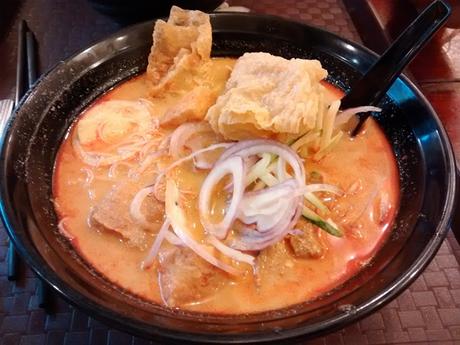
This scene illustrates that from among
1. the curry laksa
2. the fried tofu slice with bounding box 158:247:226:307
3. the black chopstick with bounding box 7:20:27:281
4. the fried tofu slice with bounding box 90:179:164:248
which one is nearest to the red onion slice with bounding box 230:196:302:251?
the curry laksa

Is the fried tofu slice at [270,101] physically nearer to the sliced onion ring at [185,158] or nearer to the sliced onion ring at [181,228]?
the sliced onion ring at [185,158]

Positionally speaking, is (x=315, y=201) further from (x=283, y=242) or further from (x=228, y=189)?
(x=228, y=189)

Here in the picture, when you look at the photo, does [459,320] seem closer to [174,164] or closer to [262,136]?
[262,136]

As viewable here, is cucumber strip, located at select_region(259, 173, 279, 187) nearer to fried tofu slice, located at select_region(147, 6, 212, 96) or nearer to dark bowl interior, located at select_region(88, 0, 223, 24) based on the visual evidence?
fried tofu slice, located at select_region(147, 6, 212, 96)

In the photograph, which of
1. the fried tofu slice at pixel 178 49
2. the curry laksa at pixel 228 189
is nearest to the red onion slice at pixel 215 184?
the curry laksa at pixel 228 189

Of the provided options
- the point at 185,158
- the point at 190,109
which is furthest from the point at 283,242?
the point at 190,109

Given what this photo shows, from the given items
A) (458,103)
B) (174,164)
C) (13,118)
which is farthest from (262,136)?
(458,103)
